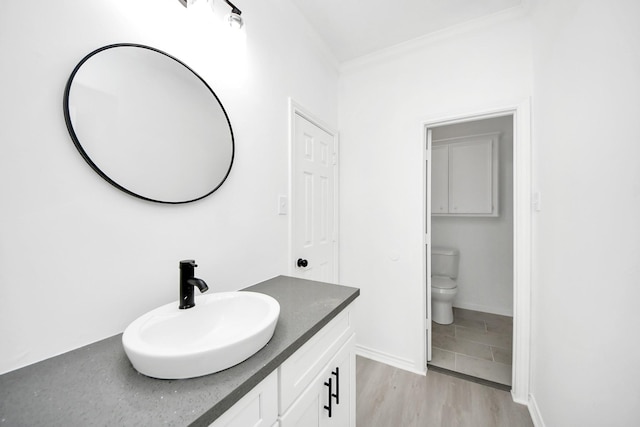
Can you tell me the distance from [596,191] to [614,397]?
2.11 feet

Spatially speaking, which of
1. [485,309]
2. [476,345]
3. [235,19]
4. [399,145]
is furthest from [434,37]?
[485,309]

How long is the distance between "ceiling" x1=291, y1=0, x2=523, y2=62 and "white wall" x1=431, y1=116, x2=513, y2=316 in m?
1.24

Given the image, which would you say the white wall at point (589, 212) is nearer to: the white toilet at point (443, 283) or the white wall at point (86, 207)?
the white toilet at point (443, 283)

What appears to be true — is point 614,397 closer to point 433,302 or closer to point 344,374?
point 344,374

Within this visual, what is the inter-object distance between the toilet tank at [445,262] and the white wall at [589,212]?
1.45 metres

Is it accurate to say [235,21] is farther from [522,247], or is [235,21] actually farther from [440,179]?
[440,179]

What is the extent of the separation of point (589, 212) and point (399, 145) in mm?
1258

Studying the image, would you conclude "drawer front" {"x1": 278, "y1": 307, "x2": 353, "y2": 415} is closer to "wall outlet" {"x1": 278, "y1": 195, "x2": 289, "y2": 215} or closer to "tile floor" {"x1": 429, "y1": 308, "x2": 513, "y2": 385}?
"wall outlet" {"x1": 278, "y1": 195, "x2": 289, "y2": 215}

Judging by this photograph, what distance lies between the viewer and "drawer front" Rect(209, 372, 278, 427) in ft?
1.77

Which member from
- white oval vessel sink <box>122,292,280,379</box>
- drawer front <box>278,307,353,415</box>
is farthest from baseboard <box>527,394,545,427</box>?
white oval vessel sink <box>122,292,280,379</box>

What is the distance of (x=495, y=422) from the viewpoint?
1438 millimetres

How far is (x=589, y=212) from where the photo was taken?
877 millimetres

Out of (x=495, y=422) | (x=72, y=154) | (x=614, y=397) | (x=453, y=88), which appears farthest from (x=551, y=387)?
(x=72, y=154)

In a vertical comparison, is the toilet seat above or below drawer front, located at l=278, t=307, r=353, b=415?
below
